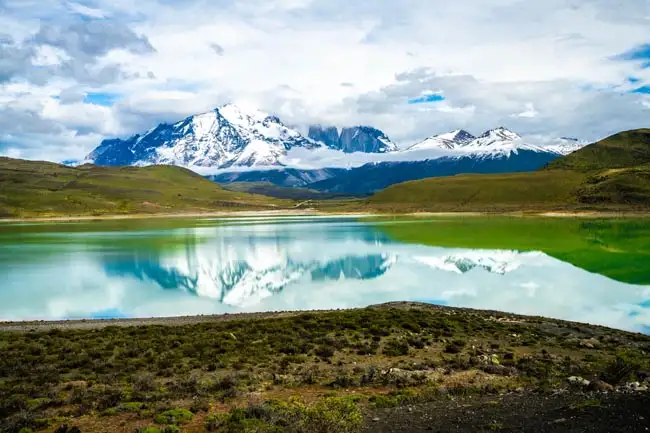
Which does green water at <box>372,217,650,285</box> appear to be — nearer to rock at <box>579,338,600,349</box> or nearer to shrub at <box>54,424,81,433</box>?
rock at <box>579,338,600,349</box>

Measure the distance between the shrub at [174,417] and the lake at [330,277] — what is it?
22060mm

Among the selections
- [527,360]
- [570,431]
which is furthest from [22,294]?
[570,431]

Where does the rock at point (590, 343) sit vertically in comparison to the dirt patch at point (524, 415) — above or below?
below

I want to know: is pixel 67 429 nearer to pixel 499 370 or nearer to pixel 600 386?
pixel 499 370

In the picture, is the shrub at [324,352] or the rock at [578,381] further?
the shrub at [324,352]

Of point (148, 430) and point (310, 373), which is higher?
point (148, 430)

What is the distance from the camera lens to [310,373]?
17188 mm

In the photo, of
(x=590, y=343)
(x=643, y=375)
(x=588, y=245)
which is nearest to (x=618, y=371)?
(x=643, y=375)

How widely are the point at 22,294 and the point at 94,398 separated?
31.5 m

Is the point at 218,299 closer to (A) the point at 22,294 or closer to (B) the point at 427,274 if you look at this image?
(A) the point at 22,294

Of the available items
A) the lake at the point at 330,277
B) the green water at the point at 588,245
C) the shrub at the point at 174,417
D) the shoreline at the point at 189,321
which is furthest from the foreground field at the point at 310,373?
the green water at the point at 588,245

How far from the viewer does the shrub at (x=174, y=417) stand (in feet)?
41.3

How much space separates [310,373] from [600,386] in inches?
320

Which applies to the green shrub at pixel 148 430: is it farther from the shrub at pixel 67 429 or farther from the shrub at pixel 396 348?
the shrub at pixel 396 348
